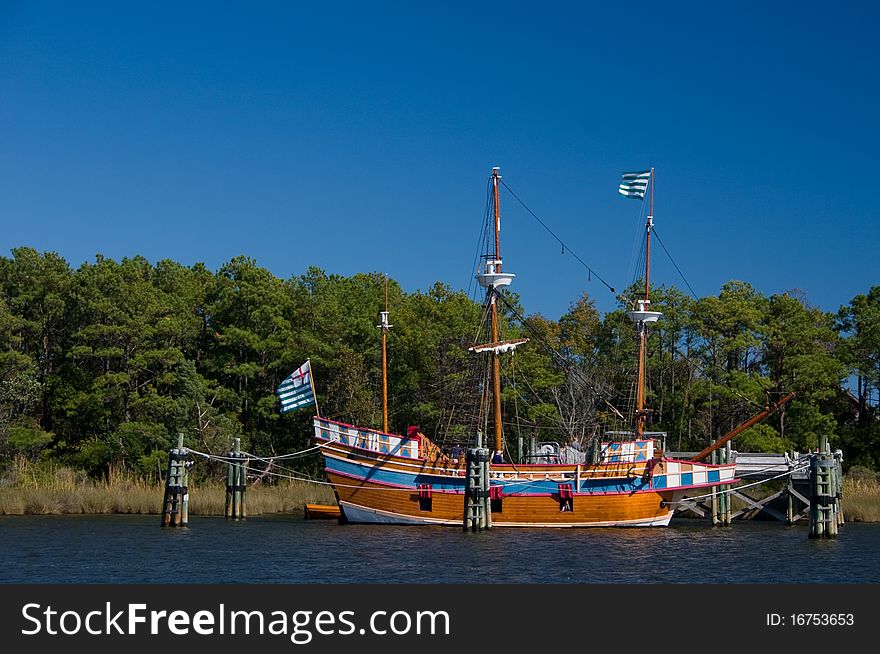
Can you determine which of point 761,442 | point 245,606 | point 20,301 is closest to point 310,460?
point 20,301

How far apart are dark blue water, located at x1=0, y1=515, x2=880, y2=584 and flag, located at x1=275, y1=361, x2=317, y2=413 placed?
5416mm

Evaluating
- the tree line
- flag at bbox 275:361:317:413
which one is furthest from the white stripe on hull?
the tree line

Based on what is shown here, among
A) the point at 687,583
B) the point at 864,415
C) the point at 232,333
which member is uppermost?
the point at 232,333

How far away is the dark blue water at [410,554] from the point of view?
35.4 m

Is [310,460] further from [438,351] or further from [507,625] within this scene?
[507,625]

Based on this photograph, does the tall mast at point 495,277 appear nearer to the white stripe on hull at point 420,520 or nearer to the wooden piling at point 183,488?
the white stripe on hull at point 420,520

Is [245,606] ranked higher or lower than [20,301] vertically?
lower

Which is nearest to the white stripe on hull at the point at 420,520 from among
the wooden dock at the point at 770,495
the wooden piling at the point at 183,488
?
the wooden dock at the point at 770,495

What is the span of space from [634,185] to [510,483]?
15800 mm

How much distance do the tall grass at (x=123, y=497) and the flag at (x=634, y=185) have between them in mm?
22119

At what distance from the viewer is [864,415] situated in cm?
7794

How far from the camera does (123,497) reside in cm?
5666

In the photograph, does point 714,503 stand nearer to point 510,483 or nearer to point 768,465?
point 768,465

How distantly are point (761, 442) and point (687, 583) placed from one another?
35100 millimetres
